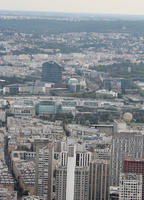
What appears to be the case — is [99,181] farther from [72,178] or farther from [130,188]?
[130,188]

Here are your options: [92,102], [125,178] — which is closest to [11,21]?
[92,102]

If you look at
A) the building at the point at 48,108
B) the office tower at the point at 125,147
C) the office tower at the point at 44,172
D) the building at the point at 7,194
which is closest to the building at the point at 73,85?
the building at the point at 48,108

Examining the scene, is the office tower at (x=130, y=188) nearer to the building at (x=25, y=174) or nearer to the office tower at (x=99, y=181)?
the office tower at (x=99, y=181)

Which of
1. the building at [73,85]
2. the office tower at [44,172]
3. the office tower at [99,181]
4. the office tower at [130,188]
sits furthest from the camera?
the building at [73,85]

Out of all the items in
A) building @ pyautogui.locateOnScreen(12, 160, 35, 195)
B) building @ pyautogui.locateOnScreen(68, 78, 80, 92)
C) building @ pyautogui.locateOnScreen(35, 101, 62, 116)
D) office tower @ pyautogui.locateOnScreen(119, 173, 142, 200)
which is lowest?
building @ pyautogui.locateOnScreen(68, 78, 80, 92)

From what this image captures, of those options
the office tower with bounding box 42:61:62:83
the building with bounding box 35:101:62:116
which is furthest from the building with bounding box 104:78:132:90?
the building with bounding box 35:101:62:116

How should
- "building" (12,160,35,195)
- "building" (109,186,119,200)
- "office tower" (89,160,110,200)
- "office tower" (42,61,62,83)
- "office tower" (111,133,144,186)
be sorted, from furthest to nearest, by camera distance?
1. "office tower" (42,61,62,83)
2. "office tower" (111,133,144,186)
3. "building" (12,160,35,195)
4. "office tower" (89,160,110,200)
5. "building" (109,186,119,200)

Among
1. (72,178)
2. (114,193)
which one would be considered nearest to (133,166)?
(114,193)

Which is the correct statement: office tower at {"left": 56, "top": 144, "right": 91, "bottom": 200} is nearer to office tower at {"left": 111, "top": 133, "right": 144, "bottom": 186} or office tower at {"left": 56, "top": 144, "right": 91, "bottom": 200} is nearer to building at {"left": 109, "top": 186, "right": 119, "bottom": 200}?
building at {"left": 109, "top": 186, "right": 119, "bottom": 200}
